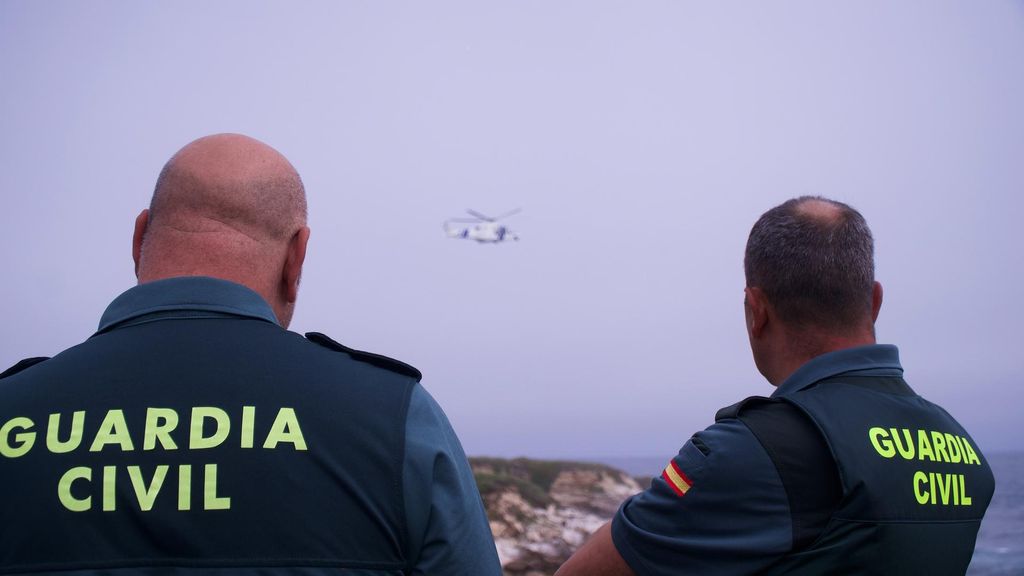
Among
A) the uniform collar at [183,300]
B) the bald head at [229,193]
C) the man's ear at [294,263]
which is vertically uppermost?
the bald head at [229,193]

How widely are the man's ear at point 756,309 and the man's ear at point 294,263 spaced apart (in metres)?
1.75

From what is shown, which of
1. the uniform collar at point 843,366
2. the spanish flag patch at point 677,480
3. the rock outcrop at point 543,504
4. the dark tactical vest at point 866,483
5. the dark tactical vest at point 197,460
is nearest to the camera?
the dark tactical vest at point 197,460

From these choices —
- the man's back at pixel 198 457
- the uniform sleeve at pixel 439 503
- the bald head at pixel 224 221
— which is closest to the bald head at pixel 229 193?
the bald head at pixel 224 221

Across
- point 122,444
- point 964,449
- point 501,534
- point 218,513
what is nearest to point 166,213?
point 122,444

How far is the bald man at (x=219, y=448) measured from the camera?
6.81 feet

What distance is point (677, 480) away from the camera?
3.08 m

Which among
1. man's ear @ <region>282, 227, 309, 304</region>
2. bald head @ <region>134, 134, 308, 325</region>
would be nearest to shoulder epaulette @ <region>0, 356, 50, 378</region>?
bald head @ <region>134, 134, 308, 325</region>

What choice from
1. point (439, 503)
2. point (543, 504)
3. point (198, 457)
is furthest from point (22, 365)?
point (543, 504)

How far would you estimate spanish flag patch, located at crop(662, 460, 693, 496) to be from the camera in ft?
10.0

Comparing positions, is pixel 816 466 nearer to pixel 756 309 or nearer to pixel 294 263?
pixel 756 309

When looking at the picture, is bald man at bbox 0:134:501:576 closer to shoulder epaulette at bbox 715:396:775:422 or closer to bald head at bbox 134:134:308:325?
bald head at bbox 134:134:308:325

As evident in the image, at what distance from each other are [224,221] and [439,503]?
1.06 meters

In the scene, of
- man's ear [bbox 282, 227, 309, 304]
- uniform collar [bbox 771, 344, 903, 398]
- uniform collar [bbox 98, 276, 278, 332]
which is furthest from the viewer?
uniform collar [bbox 771, 344, 903, 398]

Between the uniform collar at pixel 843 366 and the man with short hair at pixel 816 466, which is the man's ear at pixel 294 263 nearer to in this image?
the man with short hair at pixel 816 466
